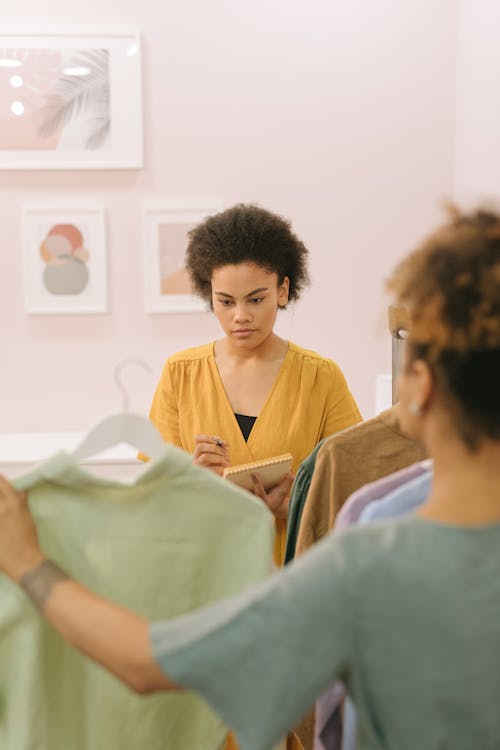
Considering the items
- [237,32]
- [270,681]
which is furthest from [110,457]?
[270,681]

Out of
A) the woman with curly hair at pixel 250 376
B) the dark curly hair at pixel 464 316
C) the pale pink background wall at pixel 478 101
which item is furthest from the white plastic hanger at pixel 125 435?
the pale pink background wall at pixel 478 101

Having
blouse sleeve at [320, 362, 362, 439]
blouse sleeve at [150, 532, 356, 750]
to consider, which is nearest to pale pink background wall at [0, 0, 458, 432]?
blouse sleeve at [320, 362, 362, 439]

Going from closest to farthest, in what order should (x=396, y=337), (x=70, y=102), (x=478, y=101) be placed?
(x=396, y=337)
(x=478, y=101)
(x=70, y=102)

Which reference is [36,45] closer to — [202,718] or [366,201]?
[366,201]

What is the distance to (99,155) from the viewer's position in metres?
3.34

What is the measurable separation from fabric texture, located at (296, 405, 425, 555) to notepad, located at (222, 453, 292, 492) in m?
0.18

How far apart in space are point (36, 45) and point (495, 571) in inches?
121

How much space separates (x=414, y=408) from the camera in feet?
2.83

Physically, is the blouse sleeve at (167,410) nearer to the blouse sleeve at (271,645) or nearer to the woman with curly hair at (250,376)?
the woman with curly hair at (250,376)

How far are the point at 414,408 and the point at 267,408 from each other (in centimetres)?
106

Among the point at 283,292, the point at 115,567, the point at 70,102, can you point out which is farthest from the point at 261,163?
the point at 115,567

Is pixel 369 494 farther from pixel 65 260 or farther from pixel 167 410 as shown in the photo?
pixel 65 260

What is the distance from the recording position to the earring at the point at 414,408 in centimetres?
86

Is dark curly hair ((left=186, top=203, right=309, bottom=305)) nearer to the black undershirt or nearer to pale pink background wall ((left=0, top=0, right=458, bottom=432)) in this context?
the black undershirt
